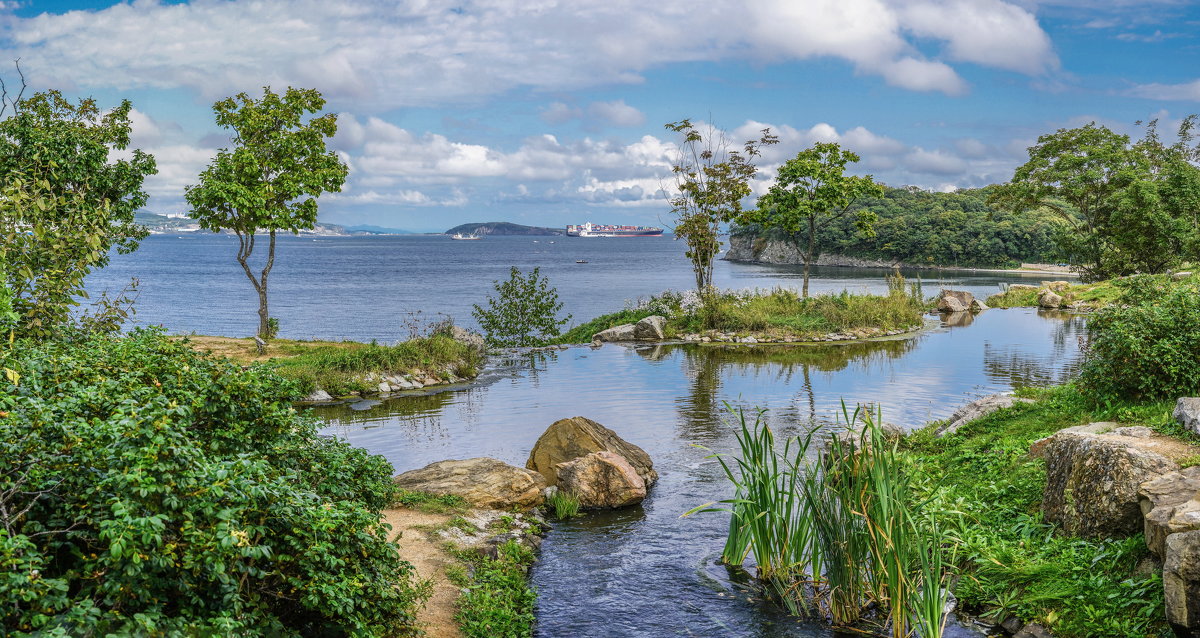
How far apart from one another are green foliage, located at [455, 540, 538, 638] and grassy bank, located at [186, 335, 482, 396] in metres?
10.8

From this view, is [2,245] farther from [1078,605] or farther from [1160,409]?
[1160,409]

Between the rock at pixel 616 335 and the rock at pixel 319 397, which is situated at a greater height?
the rock at pixel 616 335

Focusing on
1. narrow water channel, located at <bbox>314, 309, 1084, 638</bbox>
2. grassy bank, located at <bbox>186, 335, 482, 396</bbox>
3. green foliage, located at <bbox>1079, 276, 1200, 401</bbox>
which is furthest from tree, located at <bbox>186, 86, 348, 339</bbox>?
green foliage, located at <bbox>1079, 276, 1200, 401</bbox>

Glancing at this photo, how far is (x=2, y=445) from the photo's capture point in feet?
14.0

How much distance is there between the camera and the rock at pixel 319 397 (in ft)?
64.9

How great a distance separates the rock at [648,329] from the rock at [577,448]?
1727 cm

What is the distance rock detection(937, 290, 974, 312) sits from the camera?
39906 mm

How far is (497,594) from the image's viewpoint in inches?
331

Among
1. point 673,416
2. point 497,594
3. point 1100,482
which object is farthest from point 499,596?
point 673,416

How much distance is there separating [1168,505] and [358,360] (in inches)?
744

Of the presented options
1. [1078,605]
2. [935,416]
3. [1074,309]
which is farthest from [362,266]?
[1078,605]

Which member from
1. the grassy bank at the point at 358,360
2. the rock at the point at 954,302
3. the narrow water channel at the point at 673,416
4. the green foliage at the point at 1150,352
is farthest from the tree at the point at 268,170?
the rock at the point at 954,302

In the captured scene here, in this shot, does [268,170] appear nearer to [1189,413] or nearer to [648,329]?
[648,329]

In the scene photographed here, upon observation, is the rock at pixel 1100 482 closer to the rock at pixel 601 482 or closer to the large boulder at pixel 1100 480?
the large boulder at pixel 1100 480
